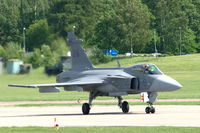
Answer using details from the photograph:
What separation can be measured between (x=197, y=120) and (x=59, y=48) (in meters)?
13.5

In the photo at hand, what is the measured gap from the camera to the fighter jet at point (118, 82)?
3347cm

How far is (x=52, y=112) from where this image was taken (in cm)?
3744

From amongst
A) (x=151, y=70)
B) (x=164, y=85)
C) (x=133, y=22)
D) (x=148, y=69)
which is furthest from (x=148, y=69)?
(x=133, y=22)

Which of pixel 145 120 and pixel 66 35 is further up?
pixel 66 35

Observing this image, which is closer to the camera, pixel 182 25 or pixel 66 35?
pixel 66 35

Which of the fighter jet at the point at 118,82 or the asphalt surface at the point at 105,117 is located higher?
the fighter jet at the point at 118,82

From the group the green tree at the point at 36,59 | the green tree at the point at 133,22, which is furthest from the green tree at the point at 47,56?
the green tree at the point at 133,22

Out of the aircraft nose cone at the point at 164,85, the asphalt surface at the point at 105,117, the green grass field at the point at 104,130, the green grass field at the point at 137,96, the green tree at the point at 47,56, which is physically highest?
the green tree at the point at 47,56

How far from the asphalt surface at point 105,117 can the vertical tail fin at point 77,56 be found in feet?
8.19

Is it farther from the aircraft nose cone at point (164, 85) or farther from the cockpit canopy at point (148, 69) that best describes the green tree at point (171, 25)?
the aircraft nose cone at point (164, 85)

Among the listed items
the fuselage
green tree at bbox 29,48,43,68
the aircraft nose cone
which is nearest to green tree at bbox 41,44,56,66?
green tree at bbox 29,48,43,68

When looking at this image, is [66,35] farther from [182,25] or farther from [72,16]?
[182,25]

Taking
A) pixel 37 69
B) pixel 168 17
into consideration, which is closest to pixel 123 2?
pixel 168 17

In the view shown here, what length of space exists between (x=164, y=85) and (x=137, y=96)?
18832 millimetres
